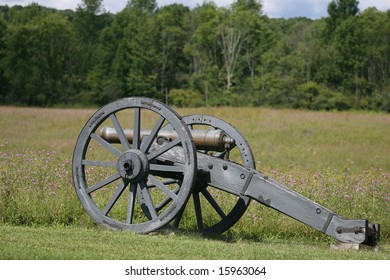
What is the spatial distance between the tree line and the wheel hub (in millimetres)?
43489

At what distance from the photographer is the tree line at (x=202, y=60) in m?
53.8

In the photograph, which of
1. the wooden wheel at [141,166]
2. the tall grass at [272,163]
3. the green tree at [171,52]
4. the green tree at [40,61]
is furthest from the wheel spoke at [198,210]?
the green tree at [171,52]

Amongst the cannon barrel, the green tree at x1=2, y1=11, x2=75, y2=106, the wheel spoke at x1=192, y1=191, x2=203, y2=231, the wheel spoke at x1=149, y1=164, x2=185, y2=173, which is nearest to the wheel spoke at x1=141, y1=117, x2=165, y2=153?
the wheel spoke at x1=149, y1=164, x2=185, y2=173

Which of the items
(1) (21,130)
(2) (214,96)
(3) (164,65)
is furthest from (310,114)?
(3) (164,65)

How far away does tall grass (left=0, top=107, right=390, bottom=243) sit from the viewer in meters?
9.45

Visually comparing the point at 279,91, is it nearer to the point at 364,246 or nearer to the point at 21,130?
the point at 21,130

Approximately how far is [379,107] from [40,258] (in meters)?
47.1

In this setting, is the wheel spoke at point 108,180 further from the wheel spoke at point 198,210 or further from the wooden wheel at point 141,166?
the wheel spoke at point 198,210

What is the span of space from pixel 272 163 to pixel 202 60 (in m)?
44.9

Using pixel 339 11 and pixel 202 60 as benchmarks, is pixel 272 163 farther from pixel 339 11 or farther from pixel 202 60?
pixel 339 11

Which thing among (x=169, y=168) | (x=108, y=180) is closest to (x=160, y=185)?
(x=169, y=168)

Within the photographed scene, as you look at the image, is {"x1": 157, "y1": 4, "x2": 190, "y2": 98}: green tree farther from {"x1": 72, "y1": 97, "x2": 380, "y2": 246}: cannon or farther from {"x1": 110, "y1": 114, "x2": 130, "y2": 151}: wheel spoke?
{"x1": 110, "y1": 114, "x2": 130, "y2": 151}: wheel spoke

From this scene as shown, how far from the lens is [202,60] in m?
63.5
